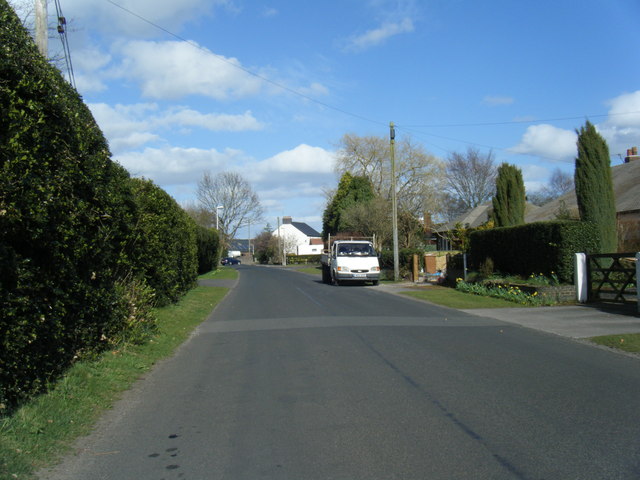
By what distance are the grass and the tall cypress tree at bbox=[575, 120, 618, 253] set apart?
13.3 m

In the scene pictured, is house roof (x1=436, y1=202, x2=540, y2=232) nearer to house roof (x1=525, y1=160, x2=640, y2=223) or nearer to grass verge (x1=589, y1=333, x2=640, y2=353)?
house roof (x1=525, y1=160, x2=640, y2=223)

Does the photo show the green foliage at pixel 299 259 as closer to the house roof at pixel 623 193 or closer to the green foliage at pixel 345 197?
the green foliage at pixel 345 197

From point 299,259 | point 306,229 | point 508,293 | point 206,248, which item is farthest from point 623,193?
point 306,229

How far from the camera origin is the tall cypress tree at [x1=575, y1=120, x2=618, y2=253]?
57.0 feet

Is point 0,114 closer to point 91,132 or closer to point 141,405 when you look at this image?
point 91,132

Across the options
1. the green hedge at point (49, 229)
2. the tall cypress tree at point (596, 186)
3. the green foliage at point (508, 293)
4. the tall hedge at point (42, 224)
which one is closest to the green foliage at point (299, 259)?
the green foliage at point (508, 293)

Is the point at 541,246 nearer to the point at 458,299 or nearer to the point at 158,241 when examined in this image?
the point at 458,299

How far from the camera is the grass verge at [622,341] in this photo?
9.22 metres

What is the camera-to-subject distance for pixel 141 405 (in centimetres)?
651

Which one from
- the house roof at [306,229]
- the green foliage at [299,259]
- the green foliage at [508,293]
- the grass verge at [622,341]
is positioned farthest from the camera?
the house roof at [306,229]

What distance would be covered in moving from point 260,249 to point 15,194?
302 feet

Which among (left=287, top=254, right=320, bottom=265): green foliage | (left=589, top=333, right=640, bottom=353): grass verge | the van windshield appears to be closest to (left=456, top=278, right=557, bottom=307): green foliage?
(left=589, top=333, right=640, bottom=353): grass verge

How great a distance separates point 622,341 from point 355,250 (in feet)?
62.0

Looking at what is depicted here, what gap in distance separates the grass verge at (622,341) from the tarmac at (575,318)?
393 millimetres
